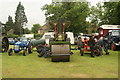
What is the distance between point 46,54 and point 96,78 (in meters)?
6.12

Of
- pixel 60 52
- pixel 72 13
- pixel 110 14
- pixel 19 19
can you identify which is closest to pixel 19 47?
pixel 60 52

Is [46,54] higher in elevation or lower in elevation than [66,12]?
lower

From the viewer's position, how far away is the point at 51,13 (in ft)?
115

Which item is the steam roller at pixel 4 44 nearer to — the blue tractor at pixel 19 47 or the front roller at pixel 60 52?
the blue tractor at pixel 19 47

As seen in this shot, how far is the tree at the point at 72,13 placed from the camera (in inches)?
1228

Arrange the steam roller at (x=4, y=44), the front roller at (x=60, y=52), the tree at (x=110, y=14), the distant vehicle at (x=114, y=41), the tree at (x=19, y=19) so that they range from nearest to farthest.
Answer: the front roller at (x=60, y=52), the steam roller at (x=4, y=44), the distant vehicle at (x=114, y=41), the tree at (x=110, y=14), the tree at (x=19, y=19)

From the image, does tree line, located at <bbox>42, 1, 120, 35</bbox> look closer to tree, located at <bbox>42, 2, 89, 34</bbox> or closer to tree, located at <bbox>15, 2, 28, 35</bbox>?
tree, located at <bbox>42, 2, 89, 34</bbox>

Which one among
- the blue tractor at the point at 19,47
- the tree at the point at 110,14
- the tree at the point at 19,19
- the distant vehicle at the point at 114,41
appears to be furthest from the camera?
the tree at the point at 19,19

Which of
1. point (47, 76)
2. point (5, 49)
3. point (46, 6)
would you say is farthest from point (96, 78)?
point (46, 6)

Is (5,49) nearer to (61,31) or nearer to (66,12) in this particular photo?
(61,31)

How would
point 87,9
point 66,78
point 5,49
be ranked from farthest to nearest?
point 87,9 < point 5,49 < point 66,78

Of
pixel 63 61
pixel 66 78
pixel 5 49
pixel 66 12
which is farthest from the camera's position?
pixel 66 12

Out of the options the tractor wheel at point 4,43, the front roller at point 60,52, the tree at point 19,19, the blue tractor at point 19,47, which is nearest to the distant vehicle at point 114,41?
the blue tractor at point 19,47

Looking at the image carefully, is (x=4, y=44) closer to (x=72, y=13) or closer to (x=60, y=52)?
(x=60, y=52)
